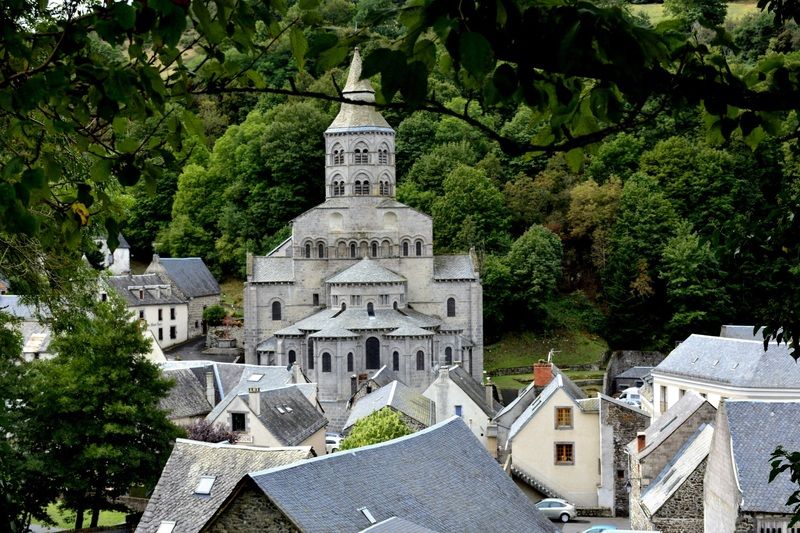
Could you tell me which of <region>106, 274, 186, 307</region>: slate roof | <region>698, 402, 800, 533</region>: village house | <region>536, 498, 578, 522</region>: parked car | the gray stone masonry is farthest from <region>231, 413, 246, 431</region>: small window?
<region>106, 274, 186, 307</region>: slate roof

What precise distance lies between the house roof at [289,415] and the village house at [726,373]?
12.6m

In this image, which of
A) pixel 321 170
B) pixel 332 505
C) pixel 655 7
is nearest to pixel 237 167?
pixel 321 170

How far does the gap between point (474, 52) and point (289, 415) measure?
39076 mm

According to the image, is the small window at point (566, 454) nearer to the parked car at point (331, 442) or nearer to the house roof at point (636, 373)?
the parked car at point (331, 442)

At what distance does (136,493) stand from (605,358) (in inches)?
1531

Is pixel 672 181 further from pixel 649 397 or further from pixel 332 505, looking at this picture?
pixel 332 505

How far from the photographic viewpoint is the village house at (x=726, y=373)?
128ft

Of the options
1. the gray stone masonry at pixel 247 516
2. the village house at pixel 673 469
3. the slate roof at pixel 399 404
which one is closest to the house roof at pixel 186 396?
the slate roof at pixel 399 404

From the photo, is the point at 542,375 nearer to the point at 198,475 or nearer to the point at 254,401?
the point at 254,401

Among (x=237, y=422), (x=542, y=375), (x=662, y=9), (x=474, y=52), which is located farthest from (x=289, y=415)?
(x=662, y=9)

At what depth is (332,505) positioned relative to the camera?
1989 centimetres

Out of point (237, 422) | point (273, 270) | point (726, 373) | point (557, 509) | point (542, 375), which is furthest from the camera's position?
point (273, 270)

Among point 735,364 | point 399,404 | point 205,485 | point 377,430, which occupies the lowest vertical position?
point 377,430

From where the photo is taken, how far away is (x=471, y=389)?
5141 centimetres
